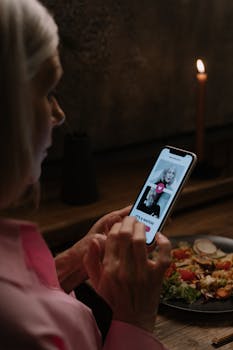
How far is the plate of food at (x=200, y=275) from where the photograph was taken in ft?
3.84

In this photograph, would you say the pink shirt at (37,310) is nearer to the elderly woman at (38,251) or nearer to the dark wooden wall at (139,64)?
the elderly woman at (38,251)

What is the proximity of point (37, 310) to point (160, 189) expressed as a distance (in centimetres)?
49

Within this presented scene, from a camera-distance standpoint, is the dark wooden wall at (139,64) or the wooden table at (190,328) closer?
the wooden table at (190,328)

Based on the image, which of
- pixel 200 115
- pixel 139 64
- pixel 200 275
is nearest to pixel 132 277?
pixel 200 275

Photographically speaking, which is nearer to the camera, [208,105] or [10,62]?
[10,62]

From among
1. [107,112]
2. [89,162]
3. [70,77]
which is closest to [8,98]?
[89,162]

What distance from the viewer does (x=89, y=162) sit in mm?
1724

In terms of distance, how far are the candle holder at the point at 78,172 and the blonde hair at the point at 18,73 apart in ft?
3.09

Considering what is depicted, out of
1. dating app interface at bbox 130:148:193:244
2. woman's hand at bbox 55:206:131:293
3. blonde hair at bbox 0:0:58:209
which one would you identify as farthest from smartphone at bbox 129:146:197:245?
blonde hair at bbox 0:0:58:209

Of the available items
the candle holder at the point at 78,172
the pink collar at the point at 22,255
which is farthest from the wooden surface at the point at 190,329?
the candle holder at the point at 78,172

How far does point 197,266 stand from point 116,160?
98cm

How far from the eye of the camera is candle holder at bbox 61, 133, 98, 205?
67.0 inches

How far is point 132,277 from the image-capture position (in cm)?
89

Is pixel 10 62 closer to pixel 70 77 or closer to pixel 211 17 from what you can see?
pixel 70 77
